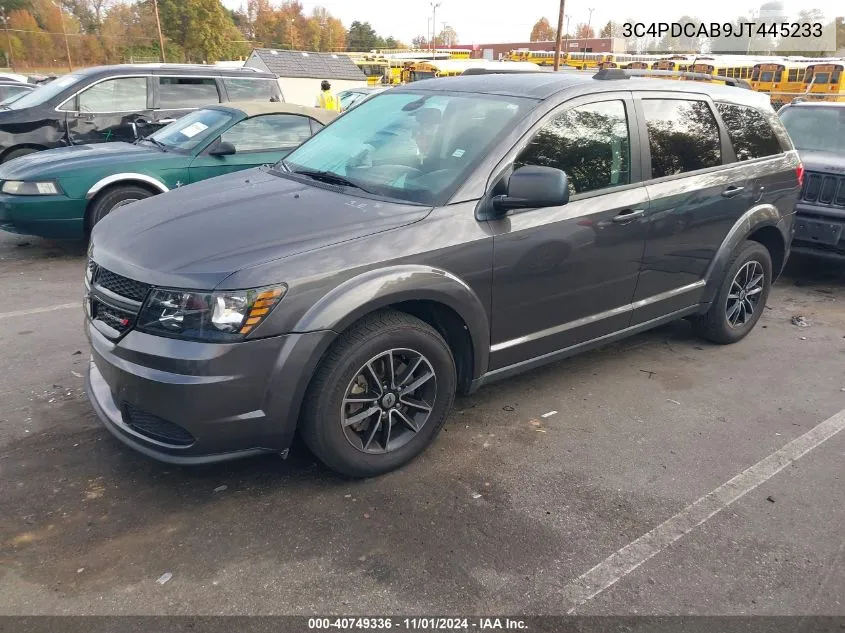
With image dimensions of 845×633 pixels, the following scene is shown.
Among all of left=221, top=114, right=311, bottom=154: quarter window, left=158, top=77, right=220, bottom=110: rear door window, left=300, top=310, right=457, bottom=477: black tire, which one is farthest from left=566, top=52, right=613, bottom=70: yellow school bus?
left=300, top=310, right=457, bottom=477: black tire

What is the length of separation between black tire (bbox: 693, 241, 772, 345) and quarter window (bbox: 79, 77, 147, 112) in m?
7.42

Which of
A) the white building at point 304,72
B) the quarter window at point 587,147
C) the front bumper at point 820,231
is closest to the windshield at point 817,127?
the front bumper at point 820,231

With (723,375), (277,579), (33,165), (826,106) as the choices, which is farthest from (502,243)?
(826,106)

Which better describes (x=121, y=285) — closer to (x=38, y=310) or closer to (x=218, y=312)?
(x=218, y=312)

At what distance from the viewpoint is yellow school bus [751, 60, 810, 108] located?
99.9ft

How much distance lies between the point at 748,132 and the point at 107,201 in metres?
5.84

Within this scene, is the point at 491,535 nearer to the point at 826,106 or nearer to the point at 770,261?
the point at 770,261

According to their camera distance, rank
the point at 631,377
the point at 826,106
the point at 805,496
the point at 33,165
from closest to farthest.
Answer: the point at 805,496
the point at 631,377
the point at 33,165
the point at 826,106

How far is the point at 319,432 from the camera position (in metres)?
2.93

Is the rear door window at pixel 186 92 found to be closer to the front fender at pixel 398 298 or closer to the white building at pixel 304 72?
the front fender at pixel 398 298

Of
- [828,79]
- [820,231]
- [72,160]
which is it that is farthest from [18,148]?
[828,79]

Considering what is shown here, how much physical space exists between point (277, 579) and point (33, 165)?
19.1 ft

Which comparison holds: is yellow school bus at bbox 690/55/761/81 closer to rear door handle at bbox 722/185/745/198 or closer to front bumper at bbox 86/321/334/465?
rear door handle at bbox 722/185/745/198

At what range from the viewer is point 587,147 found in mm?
3787
